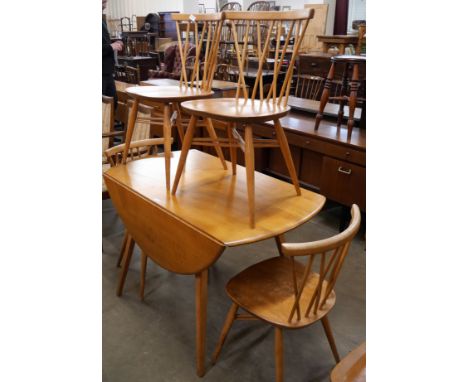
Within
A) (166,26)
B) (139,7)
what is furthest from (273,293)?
(139,7)

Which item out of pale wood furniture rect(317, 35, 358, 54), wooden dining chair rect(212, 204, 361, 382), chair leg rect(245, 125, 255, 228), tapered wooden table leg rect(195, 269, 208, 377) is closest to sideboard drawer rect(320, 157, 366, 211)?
wooden dining chair rect(212, 204, 361, 382)

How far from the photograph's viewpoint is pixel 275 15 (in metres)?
1.56

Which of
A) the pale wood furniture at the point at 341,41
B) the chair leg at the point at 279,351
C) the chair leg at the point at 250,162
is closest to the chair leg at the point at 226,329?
the chair leg at the point at 279,351

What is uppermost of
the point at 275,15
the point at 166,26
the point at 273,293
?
the point at 166,26

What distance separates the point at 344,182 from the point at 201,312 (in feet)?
4.92

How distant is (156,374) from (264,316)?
24.6 inches

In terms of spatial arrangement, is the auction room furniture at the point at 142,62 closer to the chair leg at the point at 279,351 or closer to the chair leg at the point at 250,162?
the chair leg at the point at 250,162

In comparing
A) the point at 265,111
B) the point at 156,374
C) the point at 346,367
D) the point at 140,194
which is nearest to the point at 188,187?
the point at 140,194

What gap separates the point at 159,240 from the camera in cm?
181

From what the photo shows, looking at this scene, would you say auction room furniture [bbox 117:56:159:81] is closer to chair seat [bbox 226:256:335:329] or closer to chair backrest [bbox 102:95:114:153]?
chair backrest [bbox 102:95:114:153]

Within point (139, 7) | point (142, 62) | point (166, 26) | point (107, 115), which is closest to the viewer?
point (107, 115)

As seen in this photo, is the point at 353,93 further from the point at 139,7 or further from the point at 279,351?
the point at 139,7

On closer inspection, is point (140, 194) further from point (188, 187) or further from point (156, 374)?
point (156, 374)
